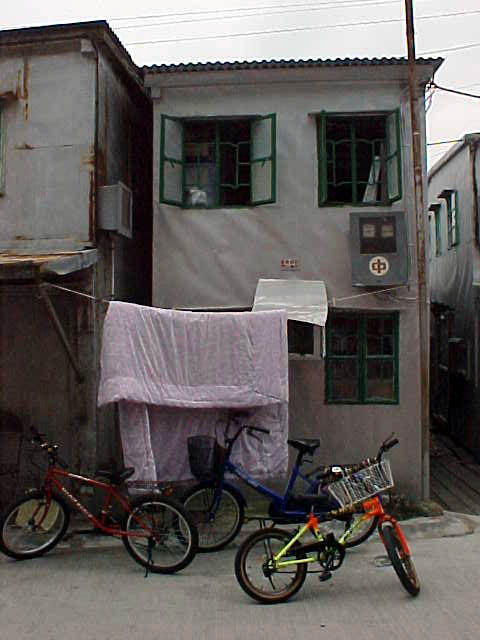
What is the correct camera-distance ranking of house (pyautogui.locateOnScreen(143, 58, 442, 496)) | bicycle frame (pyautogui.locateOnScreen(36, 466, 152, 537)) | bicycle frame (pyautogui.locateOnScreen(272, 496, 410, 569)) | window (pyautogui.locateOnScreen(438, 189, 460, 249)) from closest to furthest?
1. bicycle frame (pyautogui.locateOnScreen(272, 496, 410, 569))
2. bicycle frame (pyautogui.locateOnScreen(36, 466, 152, 537))
3. house (pyautogui.locateOnScreen(143, 58, 442, 496))
4. window (pyautogui.locateOnScreen(438, 189, 460, 249))

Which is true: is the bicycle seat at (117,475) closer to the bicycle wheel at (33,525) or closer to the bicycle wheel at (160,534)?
the bicycle wheel at (160,534)

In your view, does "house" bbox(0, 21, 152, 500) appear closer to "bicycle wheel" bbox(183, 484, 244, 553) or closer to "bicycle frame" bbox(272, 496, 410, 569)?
"bicycle wheel" bbox(183, 484, 244, 553)

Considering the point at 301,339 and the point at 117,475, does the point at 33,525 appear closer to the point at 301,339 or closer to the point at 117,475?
the point at 117,475

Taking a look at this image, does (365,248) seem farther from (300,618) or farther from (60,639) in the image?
(60,639)

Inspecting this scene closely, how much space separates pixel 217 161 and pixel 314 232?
5.67 feet

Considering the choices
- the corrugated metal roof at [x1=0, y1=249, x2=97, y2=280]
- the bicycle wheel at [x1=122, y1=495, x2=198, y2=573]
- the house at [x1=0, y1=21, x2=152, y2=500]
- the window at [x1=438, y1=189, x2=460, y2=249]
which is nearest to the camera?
the bicycle wheel at [x1=122, y1=495, x2=198, y2=573]

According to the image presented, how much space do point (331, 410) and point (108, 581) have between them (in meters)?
4.40

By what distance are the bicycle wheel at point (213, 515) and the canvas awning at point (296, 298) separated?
263cm

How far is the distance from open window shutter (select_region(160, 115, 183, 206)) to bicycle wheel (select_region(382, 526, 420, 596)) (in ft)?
18.9

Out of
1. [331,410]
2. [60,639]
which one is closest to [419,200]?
[331,410]

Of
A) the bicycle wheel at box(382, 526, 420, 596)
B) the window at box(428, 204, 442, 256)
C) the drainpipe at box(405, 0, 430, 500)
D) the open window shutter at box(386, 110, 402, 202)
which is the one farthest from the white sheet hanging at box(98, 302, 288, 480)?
the window at box(428, 204, 442, 256)

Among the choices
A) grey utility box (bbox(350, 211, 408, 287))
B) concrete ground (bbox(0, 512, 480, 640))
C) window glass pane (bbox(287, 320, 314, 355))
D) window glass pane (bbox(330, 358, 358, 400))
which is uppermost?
grey utility box (bbox(350, 211, 408, 287))

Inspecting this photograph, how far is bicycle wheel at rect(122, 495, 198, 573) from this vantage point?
24.2 feet

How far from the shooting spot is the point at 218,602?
255 inches
